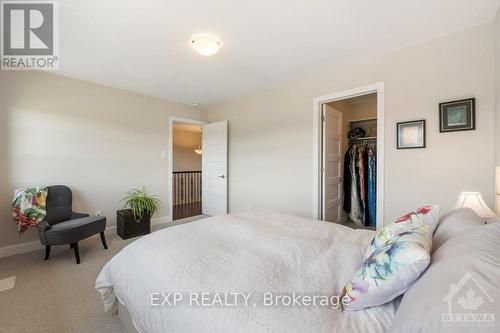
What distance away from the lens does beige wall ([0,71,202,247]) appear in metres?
2.83

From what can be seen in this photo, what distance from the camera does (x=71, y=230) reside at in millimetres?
2484

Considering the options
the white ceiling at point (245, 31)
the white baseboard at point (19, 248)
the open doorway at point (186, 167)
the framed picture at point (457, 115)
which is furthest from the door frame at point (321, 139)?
the white baseboard at point (19, 248)

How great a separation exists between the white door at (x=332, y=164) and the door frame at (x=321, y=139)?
9 centimetres

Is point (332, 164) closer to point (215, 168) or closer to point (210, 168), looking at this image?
point (215, 168)

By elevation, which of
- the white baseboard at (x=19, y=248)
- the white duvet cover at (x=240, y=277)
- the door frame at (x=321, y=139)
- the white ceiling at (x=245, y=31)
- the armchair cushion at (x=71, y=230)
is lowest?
the white baseboard at (x=19, y=248)

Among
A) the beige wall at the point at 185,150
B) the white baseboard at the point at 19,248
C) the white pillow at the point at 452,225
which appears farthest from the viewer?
the beige wall at the point at 185,150

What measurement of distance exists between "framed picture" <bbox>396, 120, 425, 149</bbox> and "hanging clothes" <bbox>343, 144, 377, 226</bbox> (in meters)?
1.24

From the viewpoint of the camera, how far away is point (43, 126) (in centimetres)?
304

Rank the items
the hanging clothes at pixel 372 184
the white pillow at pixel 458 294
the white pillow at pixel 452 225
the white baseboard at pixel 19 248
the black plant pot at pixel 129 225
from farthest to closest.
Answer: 1. the hanging clothes at pixel 372 184
2. the black plant pot at pixel 129 225
3. the white baseboard at pixel 19 248
4. the white pillow at pixel 452 225
5. the white pillow at pixel 458 294

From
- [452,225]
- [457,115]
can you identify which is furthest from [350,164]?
[452,225]

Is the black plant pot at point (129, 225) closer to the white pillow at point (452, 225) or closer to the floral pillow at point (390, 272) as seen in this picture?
the floral pillow at point (390, 272)

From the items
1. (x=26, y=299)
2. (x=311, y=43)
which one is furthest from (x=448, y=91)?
(x=26, y=299)

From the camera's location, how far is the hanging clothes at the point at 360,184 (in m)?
3.67

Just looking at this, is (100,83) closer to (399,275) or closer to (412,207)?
(399,275)
